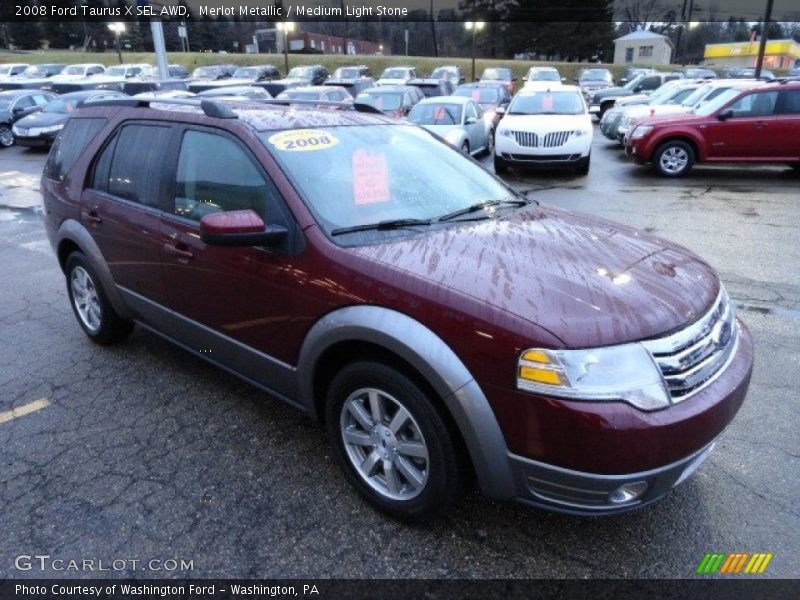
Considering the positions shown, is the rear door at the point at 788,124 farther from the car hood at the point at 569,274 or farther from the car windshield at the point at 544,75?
the car windshield at the point at 544,75

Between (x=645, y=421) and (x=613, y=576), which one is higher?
(x=645, y=421)

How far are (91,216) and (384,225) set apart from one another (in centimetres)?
232

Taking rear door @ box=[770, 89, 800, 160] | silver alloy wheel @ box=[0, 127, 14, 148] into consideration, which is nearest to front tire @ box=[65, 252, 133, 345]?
rear door @ box=[770, 89, 800, 160]

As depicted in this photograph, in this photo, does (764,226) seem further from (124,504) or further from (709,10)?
(709,10)

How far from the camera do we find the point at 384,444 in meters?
2.52

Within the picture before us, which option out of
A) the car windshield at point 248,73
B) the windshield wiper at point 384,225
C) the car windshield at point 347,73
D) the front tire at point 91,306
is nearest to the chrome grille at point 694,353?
the windshield wiper at point 384,225

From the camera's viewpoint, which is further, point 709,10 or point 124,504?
point 709,10

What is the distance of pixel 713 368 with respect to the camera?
2.24 metres

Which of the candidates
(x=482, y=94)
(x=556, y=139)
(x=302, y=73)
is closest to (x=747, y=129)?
(x=556, y=139)

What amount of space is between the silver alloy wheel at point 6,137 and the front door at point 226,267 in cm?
1855

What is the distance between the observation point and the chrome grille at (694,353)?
2.06 meters

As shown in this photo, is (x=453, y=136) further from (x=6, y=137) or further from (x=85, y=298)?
(x=6, y=137)

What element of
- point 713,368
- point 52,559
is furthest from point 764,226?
point 52,559

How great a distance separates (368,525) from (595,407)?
46.6 inches
